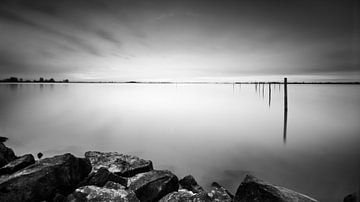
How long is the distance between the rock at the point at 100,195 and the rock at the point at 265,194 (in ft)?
7.01

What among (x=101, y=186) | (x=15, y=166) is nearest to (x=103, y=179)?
(x=101, y=186)

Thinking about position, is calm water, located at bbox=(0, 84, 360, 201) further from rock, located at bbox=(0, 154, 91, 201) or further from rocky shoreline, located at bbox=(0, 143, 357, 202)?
rock, located at bbox=(0, 154, 91, 201)

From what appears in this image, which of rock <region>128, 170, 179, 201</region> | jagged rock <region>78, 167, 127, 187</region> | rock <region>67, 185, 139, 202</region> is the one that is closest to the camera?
rock <region>67, 185, 139, 202</region>

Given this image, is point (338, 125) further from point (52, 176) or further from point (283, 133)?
point (52, 176)

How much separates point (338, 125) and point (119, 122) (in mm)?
16259

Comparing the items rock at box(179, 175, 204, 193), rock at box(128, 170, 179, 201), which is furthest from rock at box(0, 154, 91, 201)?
rock at box(179, 175, 204, 193)

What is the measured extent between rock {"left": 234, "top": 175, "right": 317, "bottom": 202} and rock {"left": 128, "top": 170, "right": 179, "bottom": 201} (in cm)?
161

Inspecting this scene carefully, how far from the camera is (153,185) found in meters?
4.14

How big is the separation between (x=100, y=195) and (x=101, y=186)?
88cm

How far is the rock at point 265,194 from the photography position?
3.03 meters

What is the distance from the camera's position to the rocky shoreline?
327cm

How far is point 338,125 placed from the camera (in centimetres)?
1228

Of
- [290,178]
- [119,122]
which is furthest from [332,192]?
[119,122]

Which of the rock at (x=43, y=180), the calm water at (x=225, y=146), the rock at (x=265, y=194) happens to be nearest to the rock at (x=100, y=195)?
the rock at (x=43, y=180)
